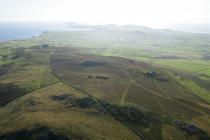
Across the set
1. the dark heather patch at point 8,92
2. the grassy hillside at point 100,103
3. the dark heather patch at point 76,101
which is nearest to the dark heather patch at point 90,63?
the grassy hillside at point 100,103

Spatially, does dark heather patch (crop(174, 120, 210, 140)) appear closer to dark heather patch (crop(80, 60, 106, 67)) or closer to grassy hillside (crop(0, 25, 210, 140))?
grassy hillside (crop(0, 25, 210, 140))

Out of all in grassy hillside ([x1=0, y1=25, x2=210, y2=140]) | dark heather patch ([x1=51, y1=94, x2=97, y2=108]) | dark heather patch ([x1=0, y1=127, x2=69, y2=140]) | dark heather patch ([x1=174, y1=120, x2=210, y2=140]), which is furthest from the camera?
dark heather patch ([x1=51, y1=94, x2=97, y2=108])

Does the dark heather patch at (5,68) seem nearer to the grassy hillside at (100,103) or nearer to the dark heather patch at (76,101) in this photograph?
the grassy hillside at (100,103)

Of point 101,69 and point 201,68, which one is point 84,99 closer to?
point 101,69

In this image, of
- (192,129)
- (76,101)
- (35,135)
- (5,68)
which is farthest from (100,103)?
(5,68)

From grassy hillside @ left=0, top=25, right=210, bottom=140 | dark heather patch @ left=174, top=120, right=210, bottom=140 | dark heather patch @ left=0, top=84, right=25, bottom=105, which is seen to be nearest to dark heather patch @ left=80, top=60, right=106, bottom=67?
grassy hillside @ left=0, top=25, right=210, bottom=140

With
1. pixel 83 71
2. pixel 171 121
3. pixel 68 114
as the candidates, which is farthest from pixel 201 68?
pixel 68 114

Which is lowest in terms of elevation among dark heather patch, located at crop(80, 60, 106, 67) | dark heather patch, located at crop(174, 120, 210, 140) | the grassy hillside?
dark heather patch, located at crop(174, 120, 210, 140)

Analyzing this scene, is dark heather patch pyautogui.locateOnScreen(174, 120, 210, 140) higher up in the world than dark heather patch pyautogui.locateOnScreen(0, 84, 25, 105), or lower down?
lower down
